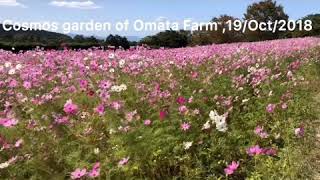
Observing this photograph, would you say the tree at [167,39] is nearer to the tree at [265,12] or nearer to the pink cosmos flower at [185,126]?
the tree at [265,12]

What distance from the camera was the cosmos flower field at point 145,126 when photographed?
14.3 feet

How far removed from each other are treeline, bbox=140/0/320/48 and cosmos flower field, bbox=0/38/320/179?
26.4 m

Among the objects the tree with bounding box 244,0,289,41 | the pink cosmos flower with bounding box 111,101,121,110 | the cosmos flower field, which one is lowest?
the cosmos flower field

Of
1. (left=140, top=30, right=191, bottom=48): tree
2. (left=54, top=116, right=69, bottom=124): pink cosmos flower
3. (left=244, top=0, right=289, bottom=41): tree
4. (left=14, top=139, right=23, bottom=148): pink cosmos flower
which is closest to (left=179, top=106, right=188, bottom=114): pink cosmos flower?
(left=54, top=116, right=69, bottom=124): pink cosmos flower

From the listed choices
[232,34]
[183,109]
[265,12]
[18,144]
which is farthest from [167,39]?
[18,144]

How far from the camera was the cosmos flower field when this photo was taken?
4.34m

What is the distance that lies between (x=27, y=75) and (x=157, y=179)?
2.47 metres

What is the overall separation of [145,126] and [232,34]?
39.8 metres

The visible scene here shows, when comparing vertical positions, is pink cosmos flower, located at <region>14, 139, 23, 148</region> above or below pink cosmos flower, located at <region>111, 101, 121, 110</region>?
below

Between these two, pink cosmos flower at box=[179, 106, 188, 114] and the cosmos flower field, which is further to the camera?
pink cosmos flower at box=[179, 106, 188, 114]

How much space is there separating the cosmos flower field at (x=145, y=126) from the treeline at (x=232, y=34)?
2642 centimetres

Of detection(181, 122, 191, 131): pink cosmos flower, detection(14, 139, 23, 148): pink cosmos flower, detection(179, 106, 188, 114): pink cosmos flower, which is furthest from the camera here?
detection(179, 106, 188, 114): pink cosmos flower

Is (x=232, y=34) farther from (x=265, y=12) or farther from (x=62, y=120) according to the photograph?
(x=62, y=120)

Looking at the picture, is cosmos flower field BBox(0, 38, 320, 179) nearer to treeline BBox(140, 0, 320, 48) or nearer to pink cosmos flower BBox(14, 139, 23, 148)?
pink cosmos flower BBox(14, 139, 23, 148)
